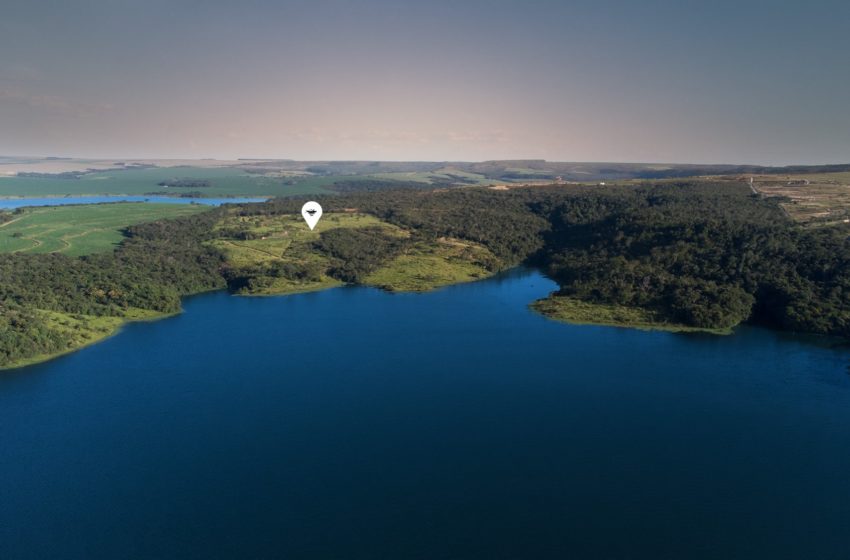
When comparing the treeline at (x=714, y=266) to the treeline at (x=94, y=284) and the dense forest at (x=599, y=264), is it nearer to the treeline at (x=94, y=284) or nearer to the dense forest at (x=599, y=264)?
the dense forest at (x=599, y=264)

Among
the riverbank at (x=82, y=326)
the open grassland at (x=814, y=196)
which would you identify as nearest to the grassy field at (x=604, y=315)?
the open grassland at (x=814, y=196)

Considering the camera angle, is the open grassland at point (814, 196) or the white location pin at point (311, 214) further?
the white location pin at point (311, 214)

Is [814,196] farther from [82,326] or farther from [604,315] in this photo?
[82,326]

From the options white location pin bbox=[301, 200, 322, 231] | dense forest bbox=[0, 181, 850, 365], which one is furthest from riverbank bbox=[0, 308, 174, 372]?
white location pin bbox=[301, 200, 322, 231]

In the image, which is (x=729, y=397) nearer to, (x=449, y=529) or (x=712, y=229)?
(x=449, y=529)

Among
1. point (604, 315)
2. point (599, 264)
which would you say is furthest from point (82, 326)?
point (599, 264)

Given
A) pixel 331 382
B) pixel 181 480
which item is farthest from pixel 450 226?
pixel 181 480
